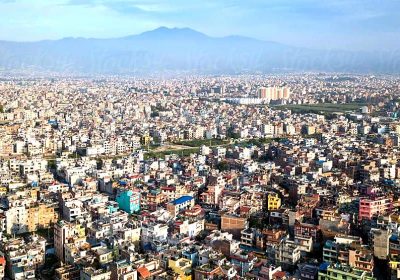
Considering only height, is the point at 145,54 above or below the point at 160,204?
above

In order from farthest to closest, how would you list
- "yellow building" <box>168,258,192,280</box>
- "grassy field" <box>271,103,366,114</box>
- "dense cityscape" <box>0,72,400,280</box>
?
"grassy field" <box>271,103,366,114</box> → "dense cityscape" <box>0,72,400,280</box> → "yellow building" <box>168,258,192,280</box>

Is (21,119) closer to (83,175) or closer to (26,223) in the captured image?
(83,175)

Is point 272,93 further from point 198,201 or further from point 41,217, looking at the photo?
point 41,217

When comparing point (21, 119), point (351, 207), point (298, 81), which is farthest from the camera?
point (298, 81)

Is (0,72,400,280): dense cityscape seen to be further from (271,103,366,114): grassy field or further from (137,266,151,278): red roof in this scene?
(271,103,366,114): grassy field

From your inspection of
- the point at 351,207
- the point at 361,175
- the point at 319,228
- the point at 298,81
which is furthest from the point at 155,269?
the point at 298,81

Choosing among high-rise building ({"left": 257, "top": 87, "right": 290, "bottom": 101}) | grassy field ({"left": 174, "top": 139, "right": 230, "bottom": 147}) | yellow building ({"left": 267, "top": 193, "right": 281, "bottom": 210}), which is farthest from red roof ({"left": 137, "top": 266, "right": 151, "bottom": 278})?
high-rise building ({"left": 257, "top": 87, "right": 290, "bottom": 101})
